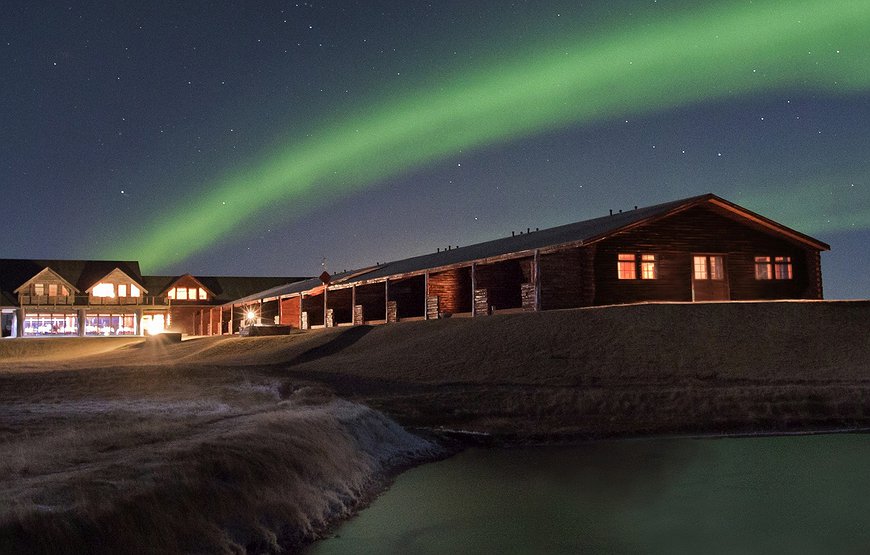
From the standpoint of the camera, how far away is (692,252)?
34719 millimetres

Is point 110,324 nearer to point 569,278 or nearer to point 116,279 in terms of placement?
point 116,279

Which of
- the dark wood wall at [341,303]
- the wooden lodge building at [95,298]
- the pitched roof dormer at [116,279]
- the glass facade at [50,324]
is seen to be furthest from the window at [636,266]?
the glass facade at [50,324]

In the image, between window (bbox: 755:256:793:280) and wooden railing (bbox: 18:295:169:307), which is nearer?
window (bbox: 755:256:793:280)

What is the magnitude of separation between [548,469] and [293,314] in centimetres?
4604

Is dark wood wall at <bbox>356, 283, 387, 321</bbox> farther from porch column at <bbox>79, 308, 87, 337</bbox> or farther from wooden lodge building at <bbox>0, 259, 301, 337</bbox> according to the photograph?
porch column at <bbox>79, 308, 87, 337</bbox>

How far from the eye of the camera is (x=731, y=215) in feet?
115

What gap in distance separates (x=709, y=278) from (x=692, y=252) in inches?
57.5

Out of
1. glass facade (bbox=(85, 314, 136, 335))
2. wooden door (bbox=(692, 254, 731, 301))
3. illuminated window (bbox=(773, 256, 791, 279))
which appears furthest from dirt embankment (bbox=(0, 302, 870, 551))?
glass facade (bbox=(85, 314, 136, 335))

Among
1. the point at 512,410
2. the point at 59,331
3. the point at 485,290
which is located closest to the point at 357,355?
the point at 485,290

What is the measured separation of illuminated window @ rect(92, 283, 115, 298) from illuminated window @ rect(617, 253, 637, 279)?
57791 millimetres

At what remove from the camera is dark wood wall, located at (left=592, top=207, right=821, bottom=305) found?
33.6 metres

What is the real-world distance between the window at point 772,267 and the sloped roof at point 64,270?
6138 centimetres

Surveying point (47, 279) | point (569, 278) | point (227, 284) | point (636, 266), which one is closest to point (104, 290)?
point (47, 279)

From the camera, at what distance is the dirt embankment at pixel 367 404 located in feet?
32.0
